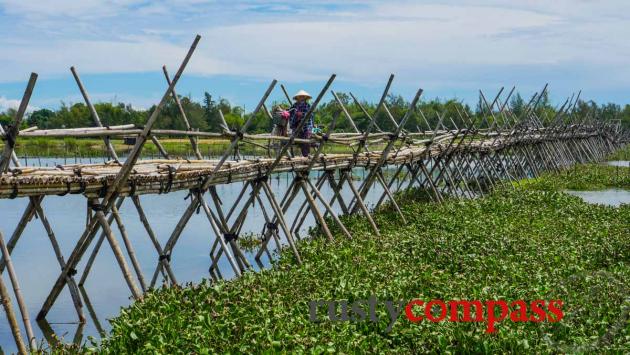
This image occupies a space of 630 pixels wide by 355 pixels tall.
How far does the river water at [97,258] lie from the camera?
1122cm

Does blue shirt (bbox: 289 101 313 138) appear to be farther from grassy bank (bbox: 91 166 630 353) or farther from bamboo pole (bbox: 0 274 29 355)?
bamboo pole (bbox: 0 274 29 355)

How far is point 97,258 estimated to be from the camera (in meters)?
15.5

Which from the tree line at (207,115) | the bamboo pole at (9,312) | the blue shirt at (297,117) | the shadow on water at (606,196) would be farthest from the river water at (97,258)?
the tree line at (207,115)

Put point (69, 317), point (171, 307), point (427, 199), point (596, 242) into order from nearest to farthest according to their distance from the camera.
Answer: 1. point (171, 307)
2. point (69, 317)
3. point (596, 242)
4. point (427, 199)

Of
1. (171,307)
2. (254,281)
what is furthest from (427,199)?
(171,307)

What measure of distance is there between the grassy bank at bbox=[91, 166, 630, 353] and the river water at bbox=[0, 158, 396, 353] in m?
Answer: 2.15

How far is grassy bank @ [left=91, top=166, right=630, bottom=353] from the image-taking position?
23.6 ft

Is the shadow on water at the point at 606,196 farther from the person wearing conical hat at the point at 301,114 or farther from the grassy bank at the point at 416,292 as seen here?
the person wearing conical hat at the point at 301,114

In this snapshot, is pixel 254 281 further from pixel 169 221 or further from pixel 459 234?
pixel 169 221

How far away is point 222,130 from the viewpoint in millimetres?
11250

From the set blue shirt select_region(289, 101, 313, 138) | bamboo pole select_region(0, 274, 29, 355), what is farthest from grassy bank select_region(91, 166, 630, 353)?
blue shirt select_region(289, 101, 313, 138)

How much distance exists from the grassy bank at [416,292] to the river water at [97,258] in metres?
2.15

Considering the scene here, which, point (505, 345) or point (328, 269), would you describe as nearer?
point (505, 345)

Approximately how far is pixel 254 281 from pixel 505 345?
335cm
